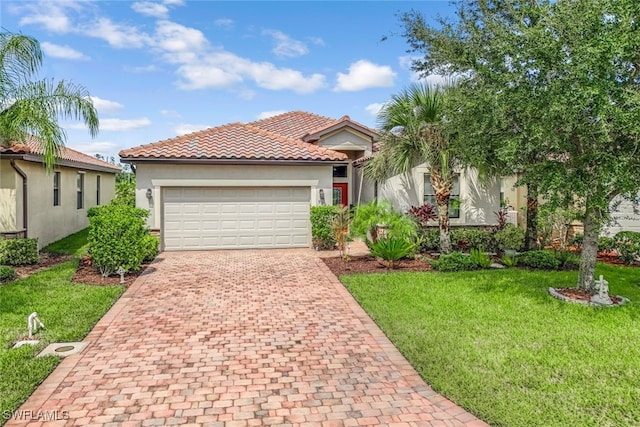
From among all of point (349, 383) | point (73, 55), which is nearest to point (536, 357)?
point (349, 383)

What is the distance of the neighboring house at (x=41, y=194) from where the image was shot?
495 inches

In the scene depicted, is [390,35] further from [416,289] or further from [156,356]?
[156,356]

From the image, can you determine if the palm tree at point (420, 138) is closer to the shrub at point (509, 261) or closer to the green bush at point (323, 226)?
the shrub at point (509, 261)

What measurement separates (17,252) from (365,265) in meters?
9.96

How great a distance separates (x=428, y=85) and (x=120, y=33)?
10.3 metres

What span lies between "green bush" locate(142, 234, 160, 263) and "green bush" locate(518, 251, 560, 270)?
1108 cm

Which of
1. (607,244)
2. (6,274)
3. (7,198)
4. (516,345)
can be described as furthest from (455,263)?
(7,198)

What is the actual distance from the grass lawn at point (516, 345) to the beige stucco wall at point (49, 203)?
36.4ft

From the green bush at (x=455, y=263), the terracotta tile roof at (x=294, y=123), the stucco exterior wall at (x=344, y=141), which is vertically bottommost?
the green bush at (x=455, y=263)

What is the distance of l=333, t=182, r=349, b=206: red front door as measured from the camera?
19609mm

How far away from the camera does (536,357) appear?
565 centimetres

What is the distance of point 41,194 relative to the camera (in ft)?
49.1

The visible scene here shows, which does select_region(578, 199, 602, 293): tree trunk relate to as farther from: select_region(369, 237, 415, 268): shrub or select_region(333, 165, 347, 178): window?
select_region(333, 165, 347, 178): window

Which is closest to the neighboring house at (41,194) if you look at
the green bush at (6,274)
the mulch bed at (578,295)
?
the green bush at (6,274)
